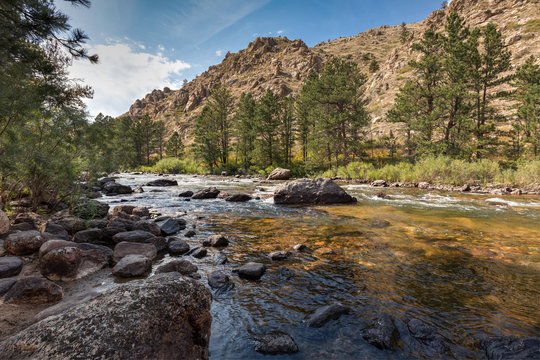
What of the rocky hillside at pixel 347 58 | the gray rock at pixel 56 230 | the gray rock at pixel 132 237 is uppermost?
the rocky hillside at pixel 347 58

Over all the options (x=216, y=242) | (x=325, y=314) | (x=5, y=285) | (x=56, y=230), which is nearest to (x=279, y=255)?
(x=216, y=242)

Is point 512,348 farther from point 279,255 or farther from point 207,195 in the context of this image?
point 207,195

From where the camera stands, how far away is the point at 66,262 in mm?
4762

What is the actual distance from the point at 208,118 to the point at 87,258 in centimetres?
4557

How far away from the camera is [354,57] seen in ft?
478

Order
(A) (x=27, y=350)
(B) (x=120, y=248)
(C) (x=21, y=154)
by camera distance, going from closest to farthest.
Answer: (A) (x=27, y=350) → (B) (x=120, y=248) → (C) (x=21, y=154)

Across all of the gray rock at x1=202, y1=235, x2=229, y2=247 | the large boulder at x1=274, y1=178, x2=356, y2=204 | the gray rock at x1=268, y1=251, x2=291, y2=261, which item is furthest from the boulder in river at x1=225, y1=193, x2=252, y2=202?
the gray rock at x1=268, y1=251, x2=291, y2=261

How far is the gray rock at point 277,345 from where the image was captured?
2.99 meters

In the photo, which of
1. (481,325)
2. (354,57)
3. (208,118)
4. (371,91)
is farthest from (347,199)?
(354,57)

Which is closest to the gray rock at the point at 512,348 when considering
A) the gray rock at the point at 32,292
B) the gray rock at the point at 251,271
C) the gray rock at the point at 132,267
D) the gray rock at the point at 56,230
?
the gray rock at the point at 251,271

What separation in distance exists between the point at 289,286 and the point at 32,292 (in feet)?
13.5

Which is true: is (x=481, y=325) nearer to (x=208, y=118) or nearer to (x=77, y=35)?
(x=77, y=35)

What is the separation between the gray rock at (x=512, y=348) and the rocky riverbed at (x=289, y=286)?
16 mm

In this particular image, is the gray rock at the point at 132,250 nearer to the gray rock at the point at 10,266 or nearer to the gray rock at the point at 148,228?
the gray rock at the point at 10,266
